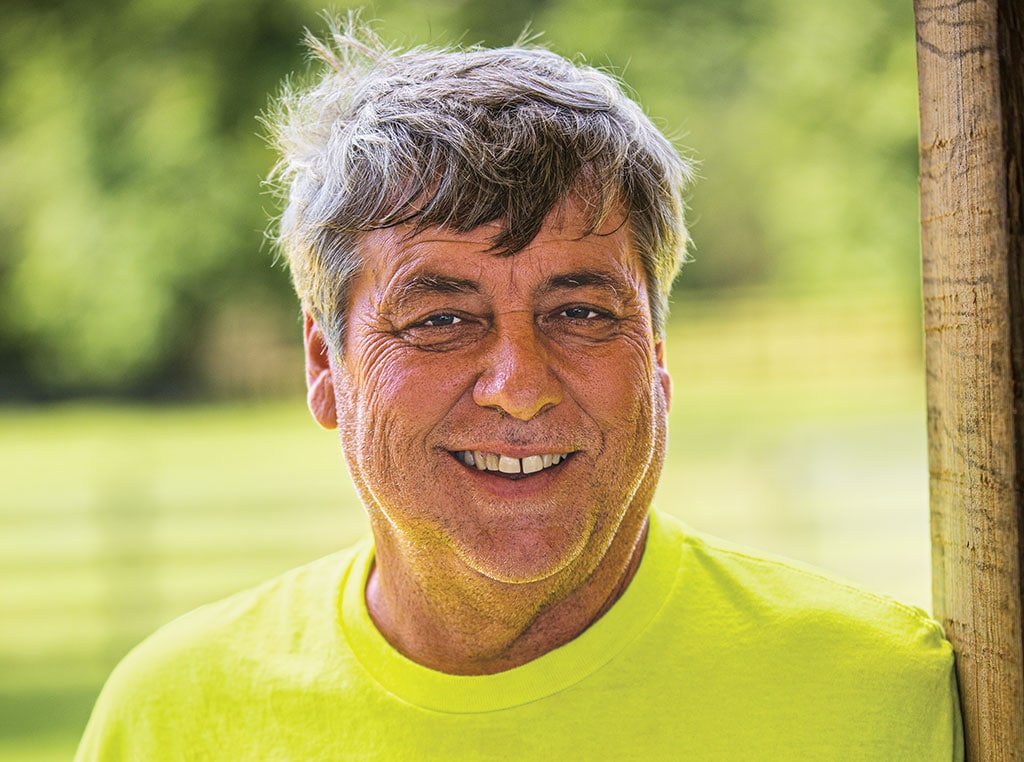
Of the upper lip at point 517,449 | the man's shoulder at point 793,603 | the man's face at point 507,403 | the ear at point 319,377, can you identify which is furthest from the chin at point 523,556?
the ear at point 319,377

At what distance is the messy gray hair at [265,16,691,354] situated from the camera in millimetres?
1473

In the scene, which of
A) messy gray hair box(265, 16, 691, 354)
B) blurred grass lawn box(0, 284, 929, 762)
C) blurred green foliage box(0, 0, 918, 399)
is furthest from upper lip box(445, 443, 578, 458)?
blurred green foliage box(0, 0, 918, 399)

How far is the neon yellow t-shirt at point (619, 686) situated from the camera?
4.69ft

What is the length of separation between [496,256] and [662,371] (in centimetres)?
36

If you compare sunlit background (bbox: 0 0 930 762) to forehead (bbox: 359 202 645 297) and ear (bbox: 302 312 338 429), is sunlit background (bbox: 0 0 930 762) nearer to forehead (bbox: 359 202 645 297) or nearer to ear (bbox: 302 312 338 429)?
ear (bbox: 302 312 338 429)

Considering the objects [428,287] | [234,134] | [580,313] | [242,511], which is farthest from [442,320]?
[234,134]

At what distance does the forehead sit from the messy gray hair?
0.01 meters

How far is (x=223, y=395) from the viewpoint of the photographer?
72.8 ft

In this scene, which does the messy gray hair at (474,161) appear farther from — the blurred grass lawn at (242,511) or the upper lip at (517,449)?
the blurred grass lawn at (242,511)

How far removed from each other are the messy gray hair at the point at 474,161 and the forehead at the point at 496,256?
13 mm

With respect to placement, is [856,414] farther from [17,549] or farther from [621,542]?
[621,542]

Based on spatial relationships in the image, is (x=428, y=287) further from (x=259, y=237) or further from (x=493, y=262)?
(x=259, y=237)

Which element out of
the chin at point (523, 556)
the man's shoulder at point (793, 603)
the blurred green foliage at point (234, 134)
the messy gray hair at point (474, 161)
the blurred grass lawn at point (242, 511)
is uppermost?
the blurred green foliage at point (234, 134)

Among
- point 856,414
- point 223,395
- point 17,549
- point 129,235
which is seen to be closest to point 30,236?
point 129,235
